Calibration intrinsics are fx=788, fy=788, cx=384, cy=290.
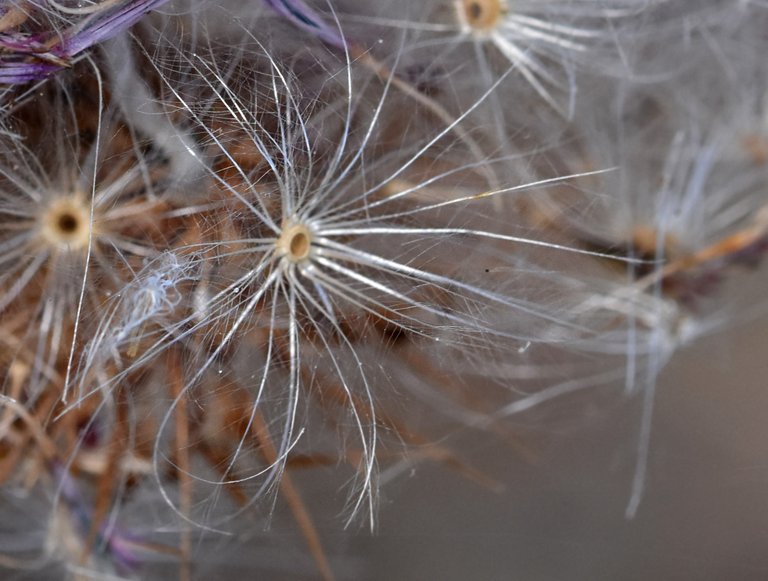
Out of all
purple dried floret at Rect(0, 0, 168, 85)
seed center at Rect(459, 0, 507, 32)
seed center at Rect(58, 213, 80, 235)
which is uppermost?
seed center at Rect(459, 0, 507, 32)

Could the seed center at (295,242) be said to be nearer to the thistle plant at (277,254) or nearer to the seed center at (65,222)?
the thistle plant at (277,254)

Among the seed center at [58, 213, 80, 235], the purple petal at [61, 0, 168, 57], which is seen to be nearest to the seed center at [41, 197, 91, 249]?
the seed center at [58, 213, 80, 235]

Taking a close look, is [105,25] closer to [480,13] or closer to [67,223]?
[67,223]

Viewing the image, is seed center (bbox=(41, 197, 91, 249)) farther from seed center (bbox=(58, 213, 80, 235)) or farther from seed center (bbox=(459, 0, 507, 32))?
seed center (bbox=(459, 0, 507, 32))

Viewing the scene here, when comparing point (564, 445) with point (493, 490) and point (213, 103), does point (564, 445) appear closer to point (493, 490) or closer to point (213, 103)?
point (493, 490)

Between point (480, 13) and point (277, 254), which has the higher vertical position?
point (480, 13)

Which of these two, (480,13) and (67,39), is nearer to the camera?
(67,39)

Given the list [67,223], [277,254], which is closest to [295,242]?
[277,254]

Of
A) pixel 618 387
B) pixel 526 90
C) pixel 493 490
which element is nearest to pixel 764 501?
pixel 618 387

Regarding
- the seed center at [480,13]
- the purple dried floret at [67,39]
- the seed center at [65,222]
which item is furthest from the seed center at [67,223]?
the seed center at [480,13]
